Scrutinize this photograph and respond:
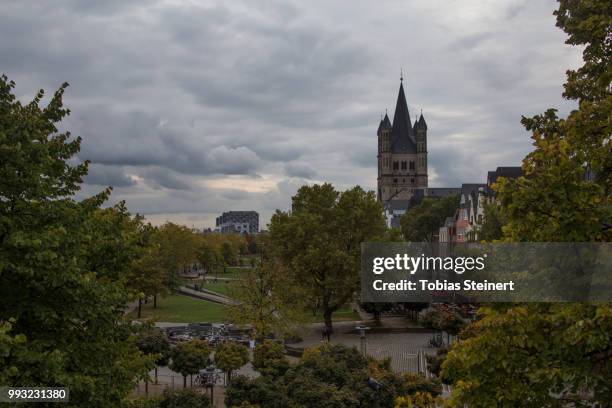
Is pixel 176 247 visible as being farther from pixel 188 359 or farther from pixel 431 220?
pixel 188 359

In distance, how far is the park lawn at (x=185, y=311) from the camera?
53656mm

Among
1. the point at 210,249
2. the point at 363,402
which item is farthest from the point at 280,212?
the point at 210,249

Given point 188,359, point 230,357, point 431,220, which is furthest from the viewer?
point 431,220

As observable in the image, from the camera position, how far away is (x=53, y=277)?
1008 centimetres

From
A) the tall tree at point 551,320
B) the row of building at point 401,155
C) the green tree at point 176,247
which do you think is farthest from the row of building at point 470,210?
the row of building at point 401,155

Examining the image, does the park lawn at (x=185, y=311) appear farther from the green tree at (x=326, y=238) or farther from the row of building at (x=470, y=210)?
the row of building at (x=470, y=210)

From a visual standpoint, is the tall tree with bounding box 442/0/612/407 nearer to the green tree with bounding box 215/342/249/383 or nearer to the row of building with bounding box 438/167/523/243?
the green tree with bounding box 215/342/249/383

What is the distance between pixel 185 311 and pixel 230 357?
3295 cm

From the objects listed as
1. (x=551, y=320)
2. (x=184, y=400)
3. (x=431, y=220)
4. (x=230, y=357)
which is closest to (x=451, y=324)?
(x=230, y=357)

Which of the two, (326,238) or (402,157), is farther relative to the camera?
(402,157)

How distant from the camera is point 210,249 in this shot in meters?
106

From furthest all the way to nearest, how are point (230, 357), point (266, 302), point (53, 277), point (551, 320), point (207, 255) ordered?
point (207, 255) → point (266, 302) → point (230, 357) → point (53, 277) → point (551, 320)

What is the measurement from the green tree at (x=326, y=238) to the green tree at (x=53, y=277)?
3158cm

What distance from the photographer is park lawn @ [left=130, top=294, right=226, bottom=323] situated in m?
53.7
